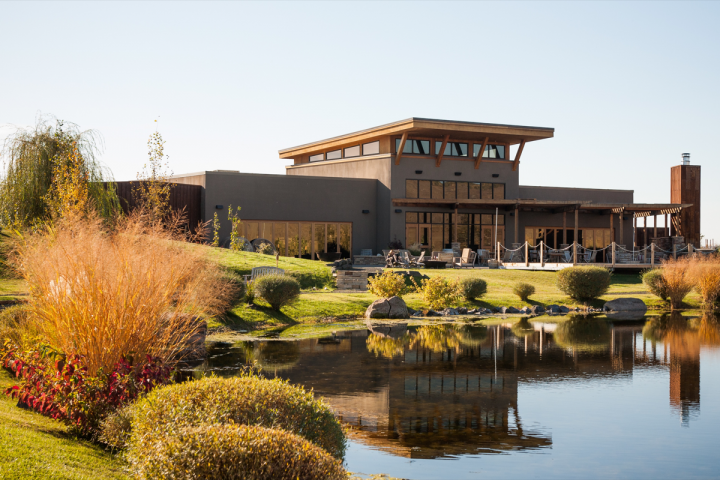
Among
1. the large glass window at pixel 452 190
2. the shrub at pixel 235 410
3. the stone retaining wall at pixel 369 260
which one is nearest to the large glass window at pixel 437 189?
the large glass window at pixel 452 190

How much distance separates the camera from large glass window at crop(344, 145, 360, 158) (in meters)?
35.6

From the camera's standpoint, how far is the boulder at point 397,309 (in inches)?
687

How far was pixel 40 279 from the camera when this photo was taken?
21.1 ft

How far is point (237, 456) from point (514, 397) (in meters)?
5.59

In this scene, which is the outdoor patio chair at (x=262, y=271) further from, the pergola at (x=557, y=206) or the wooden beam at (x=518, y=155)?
the wooden beam at (x=518, y=155)

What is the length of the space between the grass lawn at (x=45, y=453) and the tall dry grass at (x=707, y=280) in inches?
764

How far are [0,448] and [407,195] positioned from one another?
28.9 meters

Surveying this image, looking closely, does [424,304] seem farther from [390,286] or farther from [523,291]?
[523,291]

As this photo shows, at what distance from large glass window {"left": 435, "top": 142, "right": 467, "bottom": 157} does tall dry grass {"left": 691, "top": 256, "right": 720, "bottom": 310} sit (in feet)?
51.5

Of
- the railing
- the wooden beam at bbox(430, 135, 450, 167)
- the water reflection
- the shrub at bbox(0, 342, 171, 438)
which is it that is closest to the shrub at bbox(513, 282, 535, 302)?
the water reflection

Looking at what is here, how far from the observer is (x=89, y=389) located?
19.7ft

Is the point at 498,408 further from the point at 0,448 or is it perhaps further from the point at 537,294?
the point at 537,294

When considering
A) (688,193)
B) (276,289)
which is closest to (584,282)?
(276,289)

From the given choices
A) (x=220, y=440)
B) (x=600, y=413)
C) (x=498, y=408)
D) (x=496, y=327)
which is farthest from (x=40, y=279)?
(x=496, y=327)
